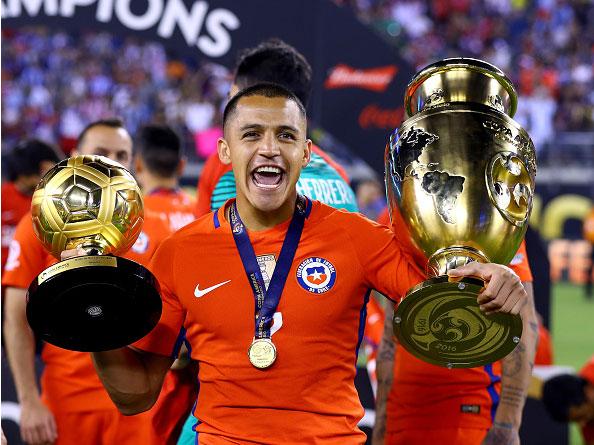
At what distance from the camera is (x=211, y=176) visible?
4.02 m

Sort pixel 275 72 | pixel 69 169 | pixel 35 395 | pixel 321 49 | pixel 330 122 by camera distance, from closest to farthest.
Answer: pixel 69 169, pixel 275 72, pixel 35 395, pixel 321 49, pixel 330 122

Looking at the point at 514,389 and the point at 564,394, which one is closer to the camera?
the point at 514,389

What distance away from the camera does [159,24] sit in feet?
20.6

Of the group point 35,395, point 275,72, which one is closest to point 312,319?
point 275,72

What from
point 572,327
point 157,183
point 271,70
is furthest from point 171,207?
point 572,327

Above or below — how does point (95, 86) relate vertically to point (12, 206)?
above

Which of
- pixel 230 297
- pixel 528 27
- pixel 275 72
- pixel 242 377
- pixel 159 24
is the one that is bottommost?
pixel 242 377

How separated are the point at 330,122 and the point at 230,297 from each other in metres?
4.48

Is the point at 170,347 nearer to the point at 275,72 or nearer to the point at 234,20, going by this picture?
the point at 275,72

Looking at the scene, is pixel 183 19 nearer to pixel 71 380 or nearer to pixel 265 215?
pixel 71 380

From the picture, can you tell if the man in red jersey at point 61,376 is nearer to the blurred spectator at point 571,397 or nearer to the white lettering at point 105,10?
the white lettering at point 105,10

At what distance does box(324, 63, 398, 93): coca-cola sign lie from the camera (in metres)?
6.95

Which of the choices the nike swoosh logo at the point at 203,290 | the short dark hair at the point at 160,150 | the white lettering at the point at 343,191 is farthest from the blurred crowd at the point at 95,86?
the nike swoosh logo at the point at 203,290

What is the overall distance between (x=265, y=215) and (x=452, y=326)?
706mm
